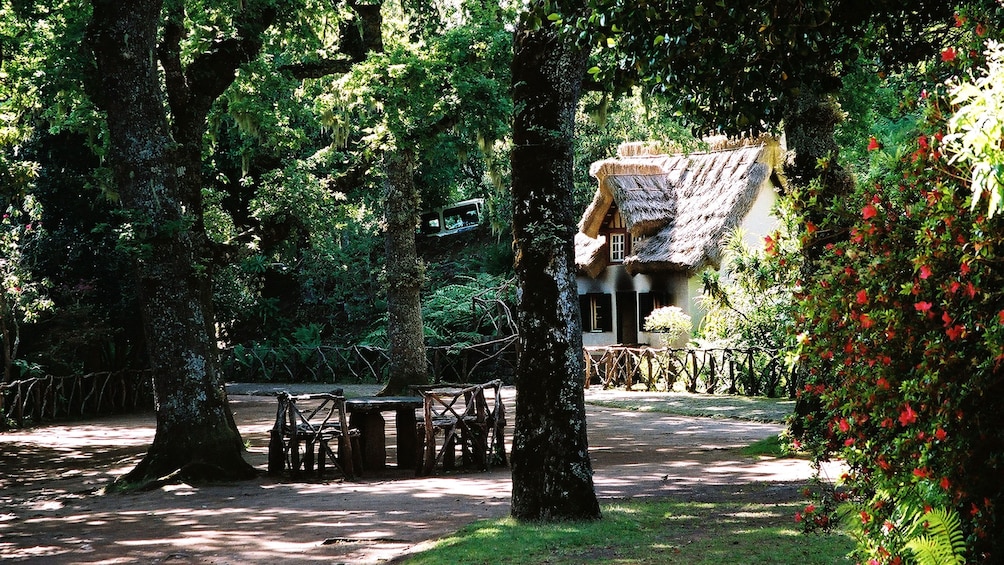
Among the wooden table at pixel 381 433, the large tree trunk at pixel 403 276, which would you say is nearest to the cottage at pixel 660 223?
the large tree trunk at pixel 403 276

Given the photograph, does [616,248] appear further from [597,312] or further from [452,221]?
[452,221]

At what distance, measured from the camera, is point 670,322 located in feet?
86.0

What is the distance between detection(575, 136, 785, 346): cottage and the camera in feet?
91.4

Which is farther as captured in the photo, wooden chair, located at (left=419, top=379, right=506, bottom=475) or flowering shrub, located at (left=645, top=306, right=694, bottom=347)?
flowering shrub, located at (left=645, top=306, right=694, bottom=347)

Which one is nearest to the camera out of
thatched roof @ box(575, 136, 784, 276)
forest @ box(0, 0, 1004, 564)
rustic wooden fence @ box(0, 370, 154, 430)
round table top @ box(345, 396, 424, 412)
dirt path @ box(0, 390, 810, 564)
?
forest @ box(0, 0, 1004, 564)

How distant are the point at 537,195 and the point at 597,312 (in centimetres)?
2372

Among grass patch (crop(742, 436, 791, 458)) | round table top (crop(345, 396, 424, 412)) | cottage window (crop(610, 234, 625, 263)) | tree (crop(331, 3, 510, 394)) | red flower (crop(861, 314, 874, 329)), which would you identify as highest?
tree (crop(331, 3, 510, 394))

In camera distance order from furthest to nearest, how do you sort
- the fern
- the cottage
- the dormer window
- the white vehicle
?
the white vehicle → the dormer window → the cottage → the fern

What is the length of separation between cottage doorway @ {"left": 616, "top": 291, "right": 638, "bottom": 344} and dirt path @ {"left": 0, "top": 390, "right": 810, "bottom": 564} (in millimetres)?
14101

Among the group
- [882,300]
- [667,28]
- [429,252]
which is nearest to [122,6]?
[667,28]

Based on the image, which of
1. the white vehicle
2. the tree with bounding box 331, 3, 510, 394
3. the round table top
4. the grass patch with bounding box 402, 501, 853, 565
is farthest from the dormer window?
the grass patch with bounding box 402, 501, 853, 565

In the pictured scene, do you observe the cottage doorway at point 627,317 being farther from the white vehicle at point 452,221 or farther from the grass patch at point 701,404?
the white vehicle at point 452,221

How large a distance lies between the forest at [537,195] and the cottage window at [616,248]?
10.7 ft

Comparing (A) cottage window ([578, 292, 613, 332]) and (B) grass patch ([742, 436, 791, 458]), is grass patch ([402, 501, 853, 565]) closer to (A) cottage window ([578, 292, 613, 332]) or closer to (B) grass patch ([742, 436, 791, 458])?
(B) grass patch ([742, 436, 791, 458])
